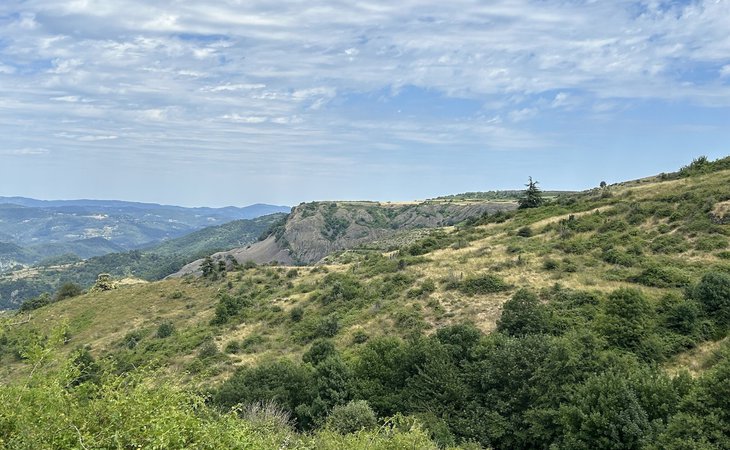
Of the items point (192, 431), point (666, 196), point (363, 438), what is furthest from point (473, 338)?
point (666, 196)

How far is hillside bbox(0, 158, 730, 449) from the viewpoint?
19.3 metres

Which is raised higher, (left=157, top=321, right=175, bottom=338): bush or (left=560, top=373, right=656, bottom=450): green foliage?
(left=560, top=373, right=656, bottom=450): green foliage

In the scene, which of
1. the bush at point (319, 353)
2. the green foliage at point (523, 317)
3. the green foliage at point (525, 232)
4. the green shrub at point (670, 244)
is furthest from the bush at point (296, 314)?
the green shrub at point (670, 244)

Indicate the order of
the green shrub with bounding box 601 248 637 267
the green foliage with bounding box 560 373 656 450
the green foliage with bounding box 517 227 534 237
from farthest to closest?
the green foliage with bounding box 517 227 534 237
the green shrub with bounding box 601 248 637 267
the green foliage with bounding box 560 373 656 450

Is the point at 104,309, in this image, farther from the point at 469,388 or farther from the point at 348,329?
the point at 469,388

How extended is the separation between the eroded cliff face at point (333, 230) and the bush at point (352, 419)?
442ft

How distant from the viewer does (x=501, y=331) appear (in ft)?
96.9

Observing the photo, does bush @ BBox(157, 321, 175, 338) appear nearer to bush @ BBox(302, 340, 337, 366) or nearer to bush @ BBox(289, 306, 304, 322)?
bush @ BBox(289, 306, 304, 322)

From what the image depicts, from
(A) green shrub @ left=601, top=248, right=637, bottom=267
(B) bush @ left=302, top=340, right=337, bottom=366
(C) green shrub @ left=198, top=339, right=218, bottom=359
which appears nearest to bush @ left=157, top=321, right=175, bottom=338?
Answer: (C) green shrub @ left=198, top=339, right=218, bottom=359

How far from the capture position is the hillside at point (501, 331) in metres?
19.3

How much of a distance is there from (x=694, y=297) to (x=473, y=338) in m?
13.8

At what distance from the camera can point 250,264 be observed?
75.9m

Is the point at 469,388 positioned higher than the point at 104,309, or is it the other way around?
the point at 469,388

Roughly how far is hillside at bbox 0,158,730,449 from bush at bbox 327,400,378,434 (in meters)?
2.28
